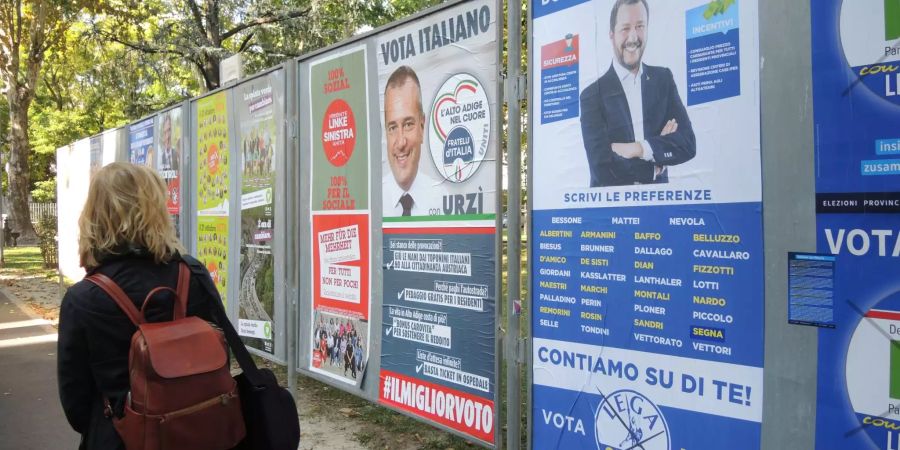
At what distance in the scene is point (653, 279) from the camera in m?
2.72

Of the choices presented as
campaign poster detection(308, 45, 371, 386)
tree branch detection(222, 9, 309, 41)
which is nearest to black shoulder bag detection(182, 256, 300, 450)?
campaign poster detection(308, 45, 371, 386)

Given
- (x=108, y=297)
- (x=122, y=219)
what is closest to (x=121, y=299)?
(x=108, y=297)

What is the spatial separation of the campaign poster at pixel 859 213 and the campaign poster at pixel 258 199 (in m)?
3.93

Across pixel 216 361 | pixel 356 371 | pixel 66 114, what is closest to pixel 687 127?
pixel 216 361

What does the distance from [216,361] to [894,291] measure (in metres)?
2.20

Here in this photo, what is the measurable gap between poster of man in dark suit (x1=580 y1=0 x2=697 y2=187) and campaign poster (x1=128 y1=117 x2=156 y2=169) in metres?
6.55

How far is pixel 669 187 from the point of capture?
2668mm

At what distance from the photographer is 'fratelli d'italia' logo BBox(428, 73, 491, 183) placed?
344 centimetres

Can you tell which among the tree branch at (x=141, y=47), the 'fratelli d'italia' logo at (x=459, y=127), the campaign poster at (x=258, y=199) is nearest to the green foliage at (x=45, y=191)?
the tree branch at (x=141, y=47)

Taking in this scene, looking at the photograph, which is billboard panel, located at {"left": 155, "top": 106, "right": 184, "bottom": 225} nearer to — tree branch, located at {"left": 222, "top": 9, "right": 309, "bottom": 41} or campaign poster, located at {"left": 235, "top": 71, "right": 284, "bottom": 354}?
campaign poster, located at {"left": 235, "top": 71, "right": 284, "bottom": 354}

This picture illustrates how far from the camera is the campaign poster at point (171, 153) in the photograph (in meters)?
7.23

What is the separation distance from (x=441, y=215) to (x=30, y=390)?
17.7 ft

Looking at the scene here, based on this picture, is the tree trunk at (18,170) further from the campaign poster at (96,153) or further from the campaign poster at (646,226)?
the campaign poster at (646,226)

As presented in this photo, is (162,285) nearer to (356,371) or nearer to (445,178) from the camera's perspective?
(445,178)
